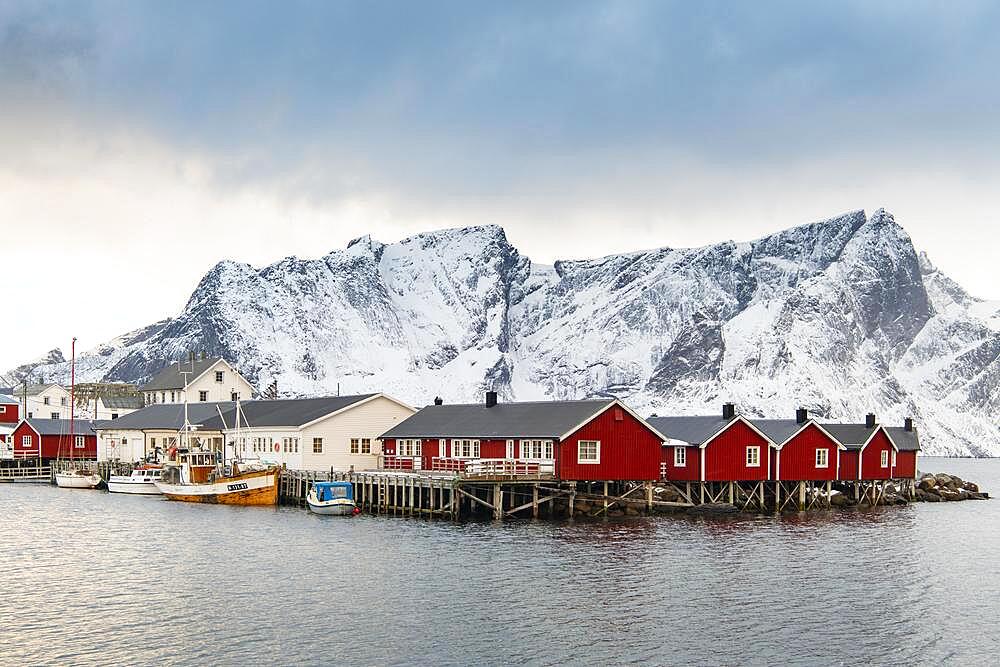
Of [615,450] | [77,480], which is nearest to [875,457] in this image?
[615,450]

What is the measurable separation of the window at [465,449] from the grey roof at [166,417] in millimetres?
31374

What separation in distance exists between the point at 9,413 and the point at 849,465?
9958 cm

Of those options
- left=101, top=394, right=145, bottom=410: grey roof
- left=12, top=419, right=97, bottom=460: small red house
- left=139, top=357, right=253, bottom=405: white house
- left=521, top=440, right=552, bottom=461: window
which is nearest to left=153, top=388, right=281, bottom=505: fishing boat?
left=521, top=440, right=552, bottom=461: window

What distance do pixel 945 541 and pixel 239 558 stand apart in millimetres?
37685

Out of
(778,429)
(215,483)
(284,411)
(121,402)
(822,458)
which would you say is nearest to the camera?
(215,483)

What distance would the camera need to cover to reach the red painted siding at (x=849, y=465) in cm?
8769

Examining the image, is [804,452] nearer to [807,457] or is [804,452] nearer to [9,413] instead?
[807,457]

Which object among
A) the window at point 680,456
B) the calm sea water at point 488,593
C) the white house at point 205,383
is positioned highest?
the white house at point 205,383

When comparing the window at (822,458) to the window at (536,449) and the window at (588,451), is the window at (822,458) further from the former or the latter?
the window at (536,449)

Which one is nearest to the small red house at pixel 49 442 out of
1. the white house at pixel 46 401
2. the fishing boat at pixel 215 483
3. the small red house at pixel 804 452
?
the white house at pixel 46 401

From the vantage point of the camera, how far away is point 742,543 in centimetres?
6084

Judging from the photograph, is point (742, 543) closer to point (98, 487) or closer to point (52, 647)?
point (52, 647)

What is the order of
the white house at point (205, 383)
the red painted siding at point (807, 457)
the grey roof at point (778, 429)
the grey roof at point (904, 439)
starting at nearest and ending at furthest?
the red painted siding at point (807, 457) < the grey roof at point (778, 429) < the grey roof at point (904, 439) < the white house at point (205, 383)

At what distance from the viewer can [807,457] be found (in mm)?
84000
